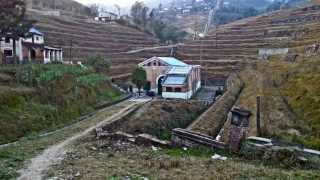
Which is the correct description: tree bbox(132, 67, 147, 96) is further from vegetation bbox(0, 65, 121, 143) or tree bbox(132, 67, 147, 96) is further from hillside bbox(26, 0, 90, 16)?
hillside bbox(26, 0, 90, 16)

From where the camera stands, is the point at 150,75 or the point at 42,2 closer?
the point at 150,75

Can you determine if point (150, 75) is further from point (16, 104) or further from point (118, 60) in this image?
point (16, 104)

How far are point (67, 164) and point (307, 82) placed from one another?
21.0 meters

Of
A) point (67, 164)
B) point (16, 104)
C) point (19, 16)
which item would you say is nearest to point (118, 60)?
point (19, 16)

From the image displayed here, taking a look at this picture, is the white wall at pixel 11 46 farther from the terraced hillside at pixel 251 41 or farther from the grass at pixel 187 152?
the grass at pixel 187 152

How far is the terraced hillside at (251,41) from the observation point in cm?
6350

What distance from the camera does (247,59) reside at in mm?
64438

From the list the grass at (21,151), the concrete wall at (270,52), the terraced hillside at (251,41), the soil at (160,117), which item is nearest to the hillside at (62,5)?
the terraced hillside at (251,41)

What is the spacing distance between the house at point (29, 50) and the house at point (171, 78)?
11350 millimetres

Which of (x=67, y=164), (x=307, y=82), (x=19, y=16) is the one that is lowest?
(x=67, y=164)

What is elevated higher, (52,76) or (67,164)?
(52,76)

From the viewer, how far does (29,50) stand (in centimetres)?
4434

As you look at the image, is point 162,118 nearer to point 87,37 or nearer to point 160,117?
point 160,117

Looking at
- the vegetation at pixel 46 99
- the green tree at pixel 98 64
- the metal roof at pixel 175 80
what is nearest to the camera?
the vegetation at pixel 46 99
